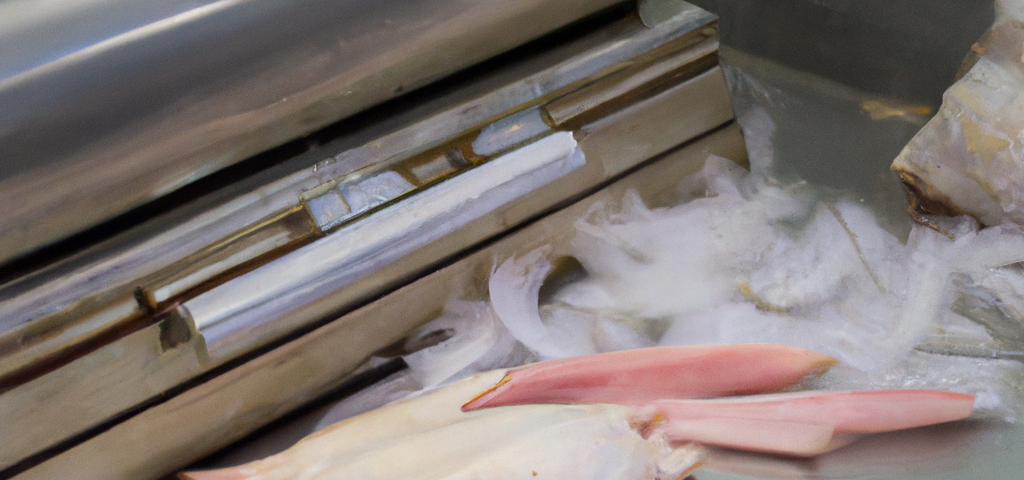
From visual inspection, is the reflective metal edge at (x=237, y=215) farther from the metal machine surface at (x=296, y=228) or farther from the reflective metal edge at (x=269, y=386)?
the reflective metal edge at (x=269, y=386)

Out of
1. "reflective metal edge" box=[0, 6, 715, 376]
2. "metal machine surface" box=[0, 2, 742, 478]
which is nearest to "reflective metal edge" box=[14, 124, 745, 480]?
"metal machine surface" box=[0, 2, 742, 478]

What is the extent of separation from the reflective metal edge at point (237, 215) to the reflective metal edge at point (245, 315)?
0.03 metres

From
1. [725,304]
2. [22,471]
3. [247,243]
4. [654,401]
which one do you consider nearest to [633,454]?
[654,401]

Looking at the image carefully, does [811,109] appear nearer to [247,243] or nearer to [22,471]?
[247,243]

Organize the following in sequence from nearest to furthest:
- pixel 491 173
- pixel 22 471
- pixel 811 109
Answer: pixel 22 471 → pixel 491 173 → pixel 811 109

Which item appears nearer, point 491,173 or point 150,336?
point 150,336

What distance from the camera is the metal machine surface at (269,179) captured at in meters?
0.59

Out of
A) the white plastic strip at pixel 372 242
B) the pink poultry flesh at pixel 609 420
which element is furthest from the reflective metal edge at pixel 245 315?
the pink poultry flesh at pixel 609 420

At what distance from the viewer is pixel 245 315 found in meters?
0.65

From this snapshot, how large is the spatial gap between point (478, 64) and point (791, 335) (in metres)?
0.46

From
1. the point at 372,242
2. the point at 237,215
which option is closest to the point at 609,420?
the point at 372,242

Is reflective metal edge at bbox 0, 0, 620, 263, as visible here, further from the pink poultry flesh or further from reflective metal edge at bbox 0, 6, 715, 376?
the pink poultry flesh

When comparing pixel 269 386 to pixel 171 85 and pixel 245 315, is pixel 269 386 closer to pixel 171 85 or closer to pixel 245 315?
pixel 245 315

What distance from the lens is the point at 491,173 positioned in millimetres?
745
